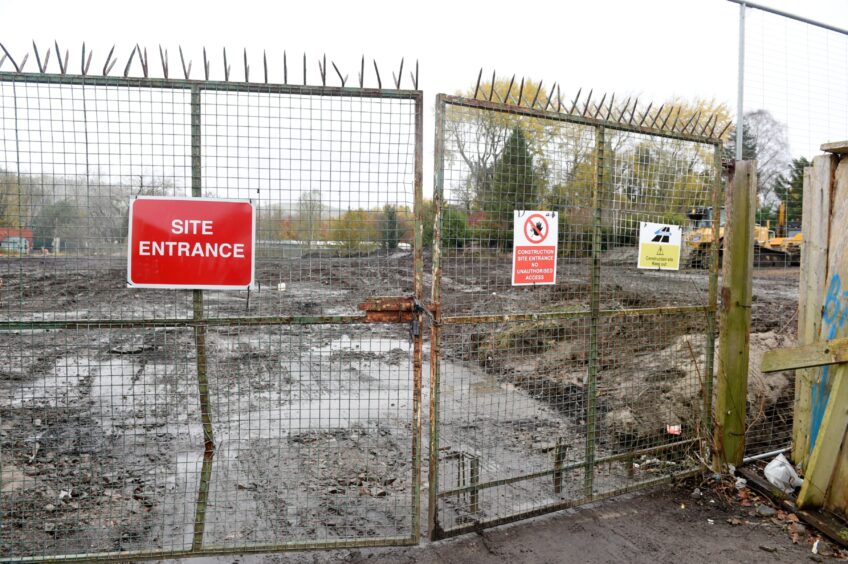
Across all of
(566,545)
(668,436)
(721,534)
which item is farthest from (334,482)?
(668,436)

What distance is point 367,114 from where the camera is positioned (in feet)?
11.5

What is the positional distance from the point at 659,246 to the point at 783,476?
6.97 ft

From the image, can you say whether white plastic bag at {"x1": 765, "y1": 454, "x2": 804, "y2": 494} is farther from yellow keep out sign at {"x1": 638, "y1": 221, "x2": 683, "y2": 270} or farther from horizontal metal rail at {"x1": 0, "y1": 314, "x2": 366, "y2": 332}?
horizontal metal rail at {"x1": 0, "y1": 314, "x2": 366, "y2": 332}

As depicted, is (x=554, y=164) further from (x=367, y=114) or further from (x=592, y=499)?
(x=592, y=499)

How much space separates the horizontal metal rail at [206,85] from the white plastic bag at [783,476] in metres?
4.14

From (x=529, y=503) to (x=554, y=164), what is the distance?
2648 mm

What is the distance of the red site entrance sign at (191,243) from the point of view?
128 inches

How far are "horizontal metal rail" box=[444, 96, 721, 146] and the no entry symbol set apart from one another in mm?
737

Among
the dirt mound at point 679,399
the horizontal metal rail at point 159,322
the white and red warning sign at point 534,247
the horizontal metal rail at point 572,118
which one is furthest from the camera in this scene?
the dirt mound at point 679,399

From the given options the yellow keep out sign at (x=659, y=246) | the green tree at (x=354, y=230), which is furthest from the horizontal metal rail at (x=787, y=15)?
the green tree at (x=354, y=230)

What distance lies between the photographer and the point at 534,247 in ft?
13.1

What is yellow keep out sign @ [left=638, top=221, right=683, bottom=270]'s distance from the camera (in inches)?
180

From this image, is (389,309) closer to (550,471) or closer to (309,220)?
(309,220)

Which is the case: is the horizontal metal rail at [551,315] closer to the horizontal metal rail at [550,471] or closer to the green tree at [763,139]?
the horizontal metal rail at [550,471]
